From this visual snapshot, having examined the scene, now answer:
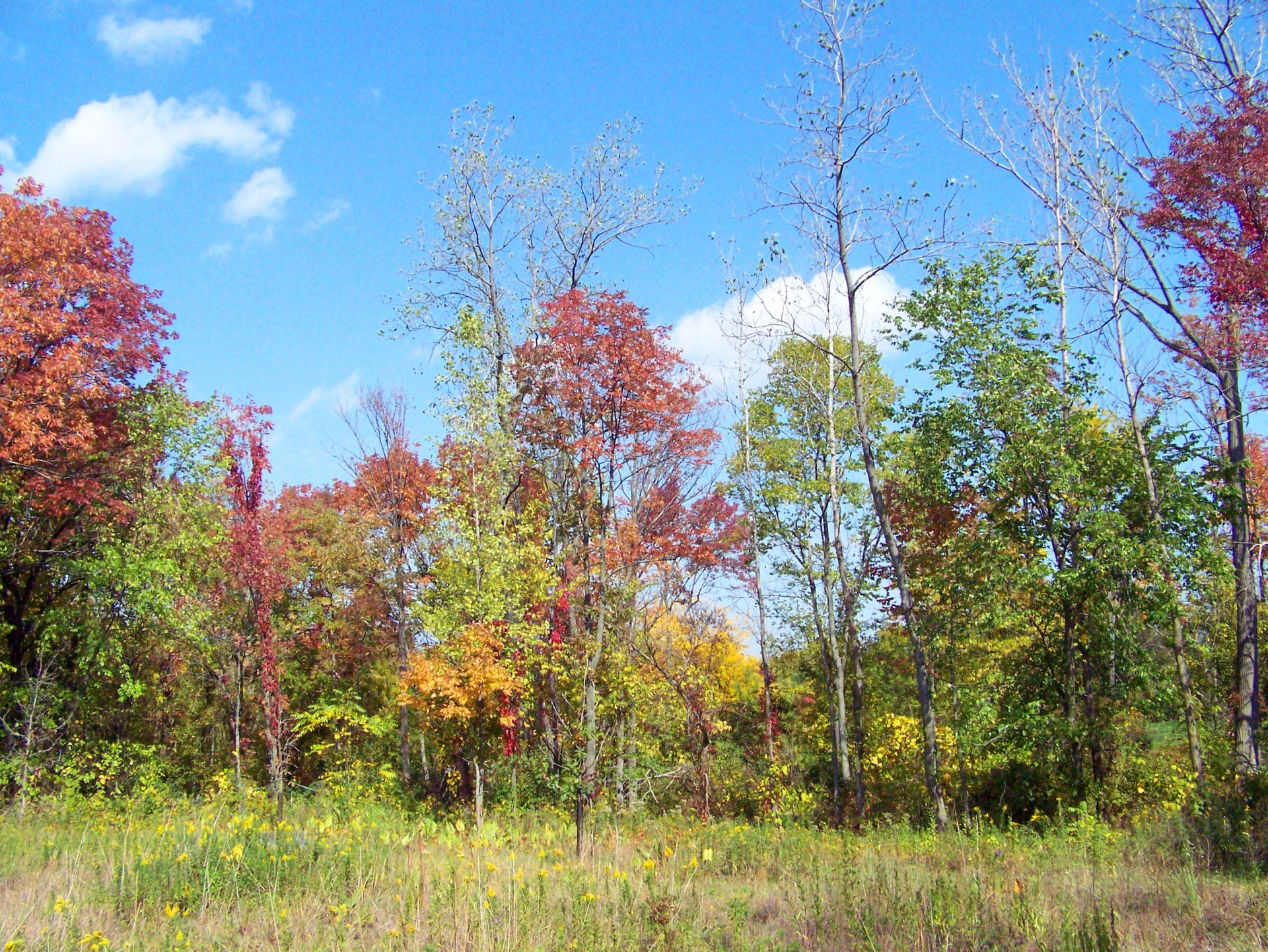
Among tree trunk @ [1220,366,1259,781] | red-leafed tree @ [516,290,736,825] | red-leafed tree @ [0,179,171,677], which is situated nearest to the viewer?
tree trunk @ [1220,366,1259,781]

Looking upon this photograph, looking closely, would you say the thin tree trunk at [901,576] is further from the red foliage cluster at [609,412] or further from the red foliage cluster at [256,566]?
the red foliage cluster at [256,566]

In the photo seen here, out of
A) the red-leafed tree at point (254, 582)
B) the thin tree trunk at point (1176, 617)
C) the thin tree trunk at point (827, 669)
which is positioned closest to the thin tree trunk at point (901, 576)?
the thin tree trunk at point (1176, 617)

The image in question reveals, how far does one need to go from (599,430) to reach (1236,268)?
10.9 meters

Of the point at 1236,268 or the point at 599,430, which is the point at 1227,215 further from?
the point at 599,430

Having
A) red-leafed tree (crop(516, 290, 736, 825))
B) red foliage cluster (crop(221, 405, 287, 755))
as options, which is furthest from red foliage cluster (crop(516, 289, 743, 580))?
red foliage cluster (crop(221, 405, 287, 755))

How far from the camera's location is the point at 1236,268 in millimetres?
11477

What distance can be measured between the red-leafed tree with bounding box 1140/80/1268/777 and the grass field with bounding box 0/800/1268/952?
16.1 feet

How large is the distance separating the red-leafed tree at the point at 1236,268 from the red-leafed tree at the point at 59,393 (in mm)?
17131

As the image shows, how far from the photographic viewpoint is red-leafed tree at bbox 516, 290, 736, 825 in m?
17.0

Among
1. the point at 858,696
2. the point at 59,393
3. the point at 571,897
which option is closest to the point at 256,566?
the point at 59,393

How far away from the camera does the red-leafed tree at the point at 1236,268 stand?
452 inches

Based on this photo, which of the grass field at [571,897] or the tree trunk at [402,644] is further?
the tree trunk at [402,644]

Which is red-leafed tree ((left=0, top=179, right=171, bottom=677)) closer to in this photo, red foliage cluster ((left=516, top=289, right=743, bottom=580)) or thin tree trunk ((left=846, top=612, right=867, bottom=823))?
red foliage cluster ((left=516, top=289, right=743, bottom=580))

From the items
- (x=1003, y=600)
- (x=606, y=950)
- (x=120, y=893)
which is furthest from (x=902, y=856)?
(x=120, y=893)
